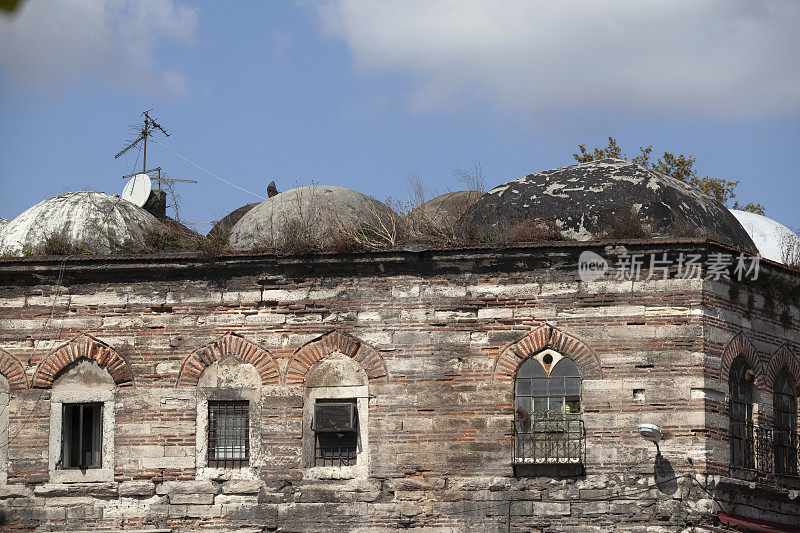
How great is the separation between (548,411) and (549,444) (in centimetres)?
45

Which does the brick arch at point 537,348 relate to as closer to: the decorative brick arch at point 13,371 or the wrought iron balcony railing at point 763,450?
the wrought iron balcony railing at point 763,450

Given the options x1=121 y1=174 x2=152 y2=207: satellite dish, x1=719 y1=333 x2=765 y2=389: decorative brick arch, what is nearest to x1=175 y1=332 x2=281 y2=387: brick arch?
x1=121 y1=174 x2=152 y2=207: satellite dish

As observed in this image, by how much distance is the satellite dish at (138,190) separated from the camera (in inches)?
795

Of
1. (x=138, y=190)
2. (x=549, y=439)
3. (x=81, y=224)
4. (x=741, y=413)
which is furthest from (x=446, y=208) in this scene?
(x=138, y=190)

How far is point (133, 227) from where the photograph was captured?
1791cm

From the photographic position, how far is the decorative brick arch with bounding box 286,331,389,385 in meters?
14.4

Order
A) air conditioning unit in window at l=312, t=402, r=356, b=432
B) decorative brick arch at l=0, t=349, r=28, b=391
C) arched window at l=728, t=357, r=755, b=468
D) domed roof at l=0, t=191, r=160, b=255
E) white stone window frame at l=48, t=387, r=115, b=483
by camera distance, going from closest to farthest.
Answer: arched window at l=728, t=357, r=755, b=468 < air conditioning unit in window at l=312, t=402, r=356, b=432 < white stone window frame at l=48, t=387, r=115, b=483 < decorative brick arch at l=0, t=349, r=28, b=391 < domed roof at l=0, t=191, r=160, b=255

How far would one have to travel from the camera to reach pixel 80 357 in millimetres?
15148

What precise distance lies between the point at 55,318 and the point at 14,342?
29.0 inches

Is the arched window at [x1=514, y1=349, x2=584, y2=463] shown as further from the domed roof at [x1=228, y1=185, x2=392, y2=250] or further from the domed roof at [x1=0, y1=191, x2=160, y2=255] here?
the domed roof at [x1=0, y1=191, x2=160, y2=255]

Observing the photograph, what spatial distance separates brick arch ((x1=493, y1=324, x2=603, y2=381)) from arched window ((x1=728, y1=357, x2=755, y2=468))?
2231 millimetres

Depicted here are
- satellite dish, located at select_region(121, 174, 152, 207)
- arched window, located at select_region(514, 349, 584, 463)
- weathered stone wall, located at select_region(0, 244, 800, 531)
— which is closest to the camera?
weathered stone wall, located at select_region(0, 244, 800, 531)

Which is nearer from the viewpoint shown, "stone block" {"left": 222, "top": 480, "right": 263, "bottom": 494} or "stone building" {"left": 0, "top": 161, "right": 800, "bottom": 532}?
"stone building" {"left": 0, "top": 161, "right": 800, "bottom": 532}

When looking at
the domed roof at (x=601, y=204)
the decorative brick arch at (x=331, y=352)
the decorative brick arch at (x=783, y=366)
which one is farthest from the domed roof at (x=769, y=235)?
the decorative brick arch at (x=331, y=352)
